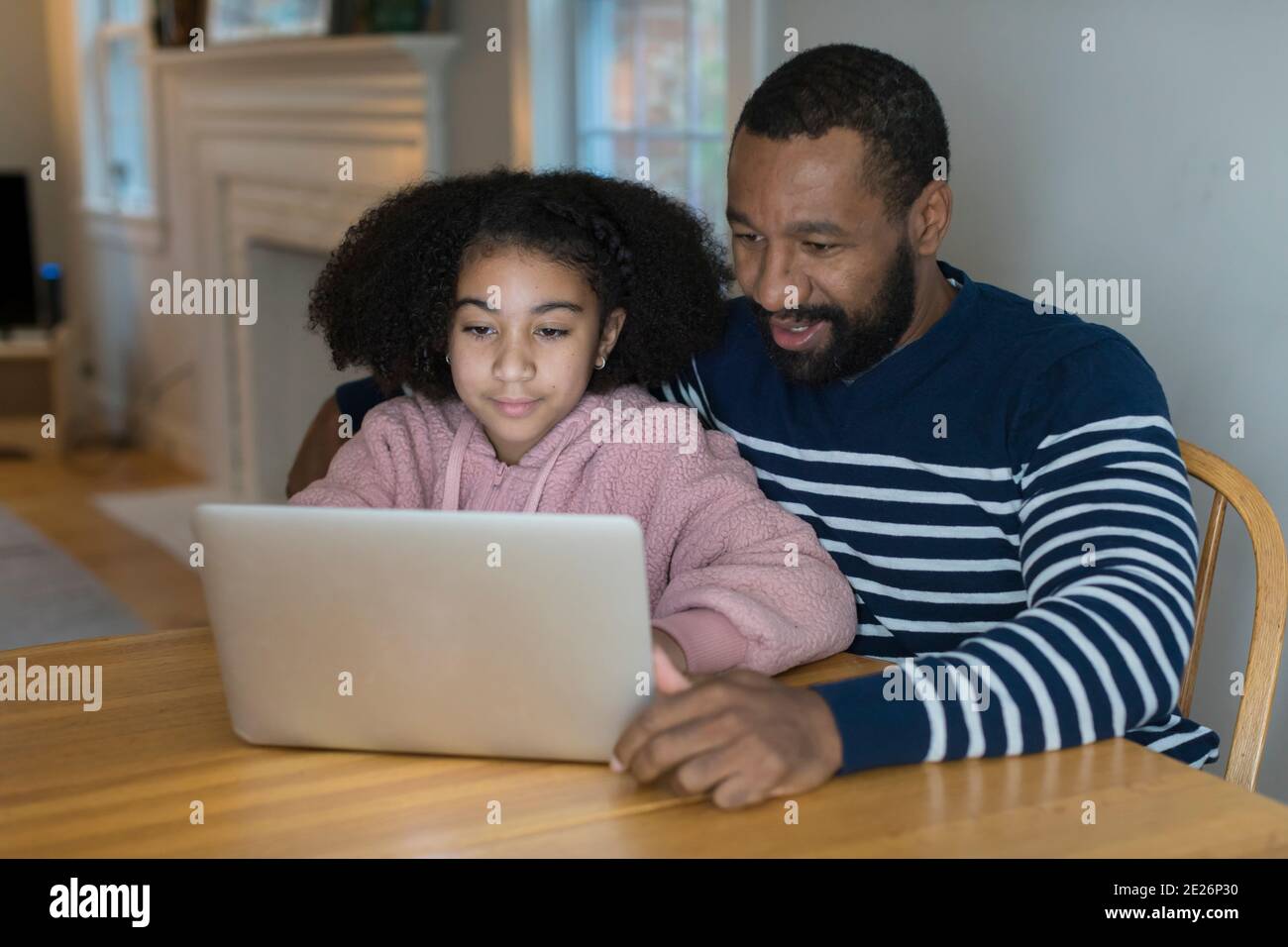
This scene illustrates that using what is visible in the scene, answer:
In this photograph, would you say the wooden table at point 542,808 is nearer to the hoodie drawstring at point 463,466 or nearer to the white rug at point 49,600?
the hoodie drawstring at point 463,466

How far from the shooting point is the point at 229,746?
109 centimetres

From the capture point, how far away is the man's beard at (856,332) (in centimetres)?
150

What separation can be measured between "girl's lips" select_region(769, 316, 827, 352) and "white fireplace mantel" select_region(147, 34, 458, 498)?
196 cm

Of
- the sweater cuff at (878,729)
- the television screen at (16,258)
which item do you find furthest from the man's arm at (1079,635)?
the television screen at (16,258)

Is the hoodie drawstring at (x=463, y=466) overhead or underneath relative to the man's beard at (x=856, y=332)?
underneath

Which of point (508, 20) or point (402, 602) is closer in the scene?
point (402, 602)

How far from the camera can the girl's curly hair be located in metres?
1.52

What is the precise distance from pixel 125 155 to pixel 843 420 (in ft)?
15.6

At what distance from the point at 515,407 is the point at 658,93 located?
1.50m

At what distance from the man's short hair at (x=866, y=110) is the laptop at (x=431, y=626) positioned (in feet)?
2.23

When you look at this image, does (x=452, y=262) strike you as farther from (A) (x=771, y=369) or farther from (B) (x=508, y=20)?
(B) (x=508, y=20)

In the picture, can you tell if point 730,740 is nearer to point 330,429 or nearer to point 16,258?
point 330,429
